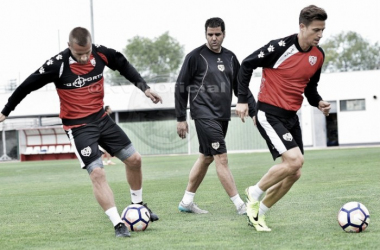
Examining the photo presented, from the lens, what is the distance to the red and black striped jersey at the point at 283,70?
7453 mm

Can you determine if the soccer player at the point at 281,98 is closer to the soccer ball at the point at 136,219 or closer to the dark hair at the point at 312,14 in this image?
the dark hair at the point at 312,14

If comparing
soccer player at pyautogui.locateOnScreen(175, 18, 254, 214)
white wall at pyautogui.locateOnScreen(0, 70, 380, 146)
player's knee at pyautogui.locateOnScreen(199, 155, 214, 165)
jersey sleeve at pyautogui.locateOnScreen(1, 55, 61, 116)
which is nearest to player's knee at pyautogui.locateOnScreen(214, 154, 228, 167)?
soccer player at pyautogui.locateOnScreen(175, 18, 254, 214)

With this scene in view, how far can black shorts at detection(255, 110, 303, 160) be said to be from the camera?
739cm

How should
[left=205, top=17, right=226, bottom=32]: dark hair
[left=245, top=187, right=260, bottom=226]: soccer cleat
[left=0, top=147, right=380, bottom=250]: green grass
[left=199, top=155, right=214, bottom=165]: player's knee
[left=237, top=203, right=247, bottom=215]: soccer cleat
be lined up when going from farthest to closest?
[left=199, top=155, right=214, bottom=165]: player's knee → [left=205, top=17, right=226, bottom=32]: dark hair → [left=237, top=203, right=247, bottom=215]: soccer cleat → [left=245, top=187, right=260, bottom=226]: soccer cleat → [left=0, top=147, right=380, bottom=250]: green grass

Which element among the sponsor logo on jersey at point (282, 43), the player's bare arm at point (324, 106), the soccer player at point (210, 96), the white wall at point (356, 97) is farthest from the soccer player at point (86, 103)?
the white wall at point (356, 97)

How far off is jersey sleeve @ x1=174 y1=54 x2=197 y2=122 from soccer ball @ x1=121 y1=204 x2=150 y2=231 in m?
1.96

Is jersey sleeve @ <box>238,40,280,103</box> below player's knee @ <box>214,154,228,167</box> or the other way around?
the other way around

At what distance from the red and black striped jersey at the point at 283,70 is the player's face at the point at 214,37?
1.57 m

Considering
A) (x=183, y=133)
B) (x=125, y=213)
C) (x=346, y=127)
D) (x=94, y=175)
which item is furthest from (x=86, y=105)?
(x=346, y=127)

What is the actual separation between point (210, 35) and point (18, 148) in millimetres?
36513

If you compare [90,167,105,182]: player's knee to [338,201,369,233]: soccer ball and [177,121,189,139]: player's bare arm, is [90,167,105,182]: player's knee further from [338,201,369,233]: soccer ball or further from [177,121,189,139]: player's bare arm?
[338,201,369,233]: soccer ball

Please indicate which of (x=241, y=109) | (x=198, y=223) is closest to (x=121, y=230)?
(x=198, y=223)

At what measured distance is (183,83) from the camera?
9258 millimetres

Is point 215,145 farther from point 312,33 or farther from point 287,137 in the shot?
point 312,33
